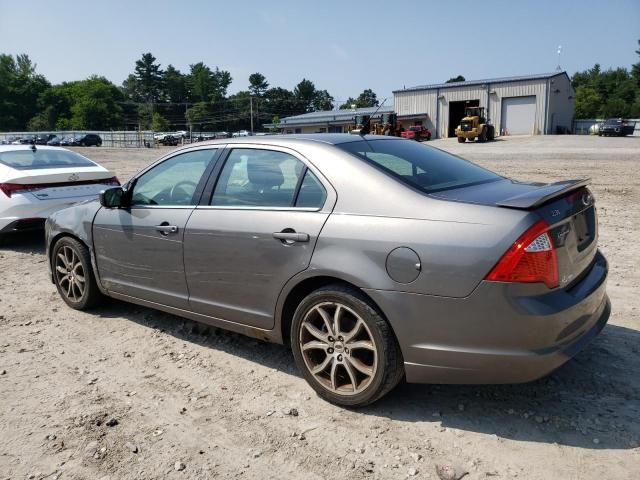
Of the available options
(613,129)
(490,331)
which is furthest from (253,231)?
(613,129)

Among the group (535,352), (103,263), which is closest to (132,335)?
(103,263)

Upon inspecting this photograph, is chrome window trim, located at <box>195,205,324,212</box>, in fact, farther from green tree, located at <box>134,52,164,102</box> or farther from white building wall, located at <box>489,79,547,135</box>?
green tree, located at <box>134,52,164,102</box>

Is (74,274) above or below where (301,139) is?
below

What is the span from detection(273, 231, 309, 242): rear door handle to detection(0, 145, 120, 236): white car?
15.7 feet

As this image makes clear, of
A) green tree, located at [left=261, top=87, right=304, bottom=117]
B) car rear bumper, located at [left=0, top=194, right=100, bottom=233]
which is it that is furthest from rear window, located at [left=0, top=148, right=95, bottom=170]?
green tree, located at [left=261, top=87, right=304, bottom=117]

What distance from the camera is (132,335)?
4.50 meters

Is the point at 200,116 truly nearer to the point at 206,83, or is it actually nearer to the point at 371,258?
the point at 206,83

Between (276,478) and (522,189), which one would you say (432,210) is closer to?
(522,189)

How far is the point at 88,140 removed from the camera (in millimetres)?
59156

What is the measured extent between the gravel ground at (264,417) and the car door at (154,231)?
481 mm

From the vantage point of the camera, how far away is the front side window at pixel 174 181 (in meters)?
4.04

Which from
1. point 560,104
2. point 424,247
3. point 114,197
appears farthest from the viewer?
point 560,104

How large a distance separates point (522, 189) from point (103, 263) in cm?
349

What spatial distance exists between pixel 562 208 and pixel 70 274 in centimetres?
435
